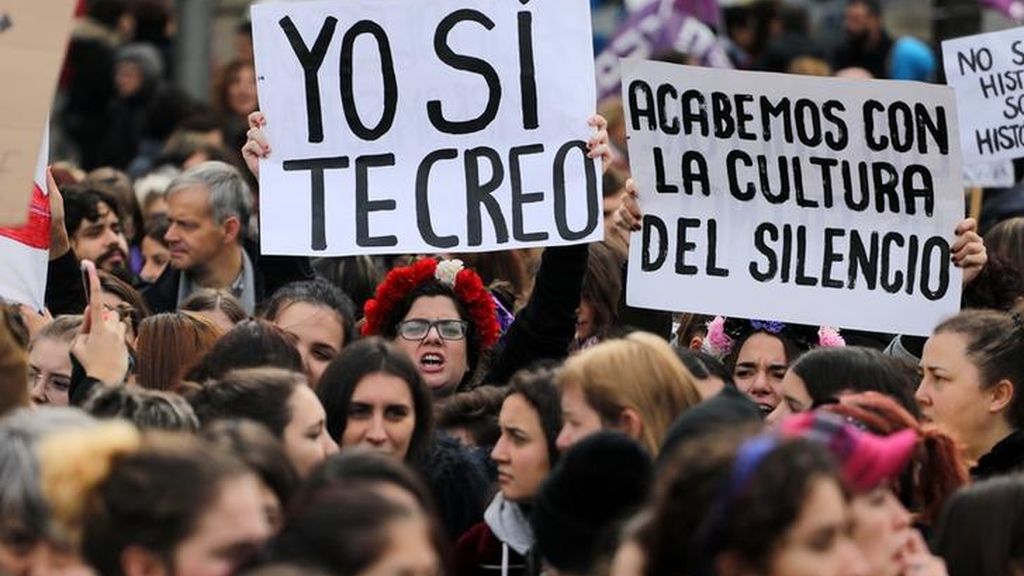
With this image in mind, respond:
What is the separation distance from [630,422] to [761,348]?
2.01m

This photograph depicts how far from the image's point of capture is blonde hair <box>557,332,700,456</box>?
617 cm

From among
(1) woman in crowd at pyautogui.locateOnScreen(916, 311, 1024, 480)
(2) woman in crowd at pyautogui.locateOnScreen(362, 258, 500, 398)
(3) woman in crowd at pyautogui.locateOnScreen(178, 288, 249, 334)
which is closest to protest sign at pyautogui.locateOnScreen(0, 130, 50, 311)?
(3) woman in crowd at pyautogui.locateOnScreen(178, 288, 249, 334)

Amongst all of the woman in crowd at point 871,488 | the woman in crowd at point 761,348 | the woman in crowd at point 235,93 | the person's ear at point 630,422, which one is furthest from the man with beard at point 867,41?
the woman in crowd at point 871,488

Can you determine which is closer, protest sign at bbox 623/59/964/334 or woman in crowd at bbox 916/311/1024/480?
woman in crowd at bbox 916/311/1024/480

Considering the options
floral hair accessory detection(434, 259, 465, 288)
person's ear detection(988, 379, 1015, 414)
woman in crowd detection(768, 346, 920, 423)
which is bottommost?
person's ear detection(988, 379, 1015, 414)

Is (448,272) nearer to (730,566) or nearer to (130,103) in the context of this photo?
(730,566)

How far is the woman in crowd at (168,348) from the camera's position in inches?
298

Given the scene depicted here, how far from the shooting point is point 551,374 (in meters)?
6.57

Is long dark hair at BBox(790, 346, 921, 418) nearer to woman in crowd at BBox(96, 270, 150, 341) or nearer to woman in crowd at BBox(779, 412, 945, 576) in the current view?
woman in crowd at BBox(779, 412, 945, 576)

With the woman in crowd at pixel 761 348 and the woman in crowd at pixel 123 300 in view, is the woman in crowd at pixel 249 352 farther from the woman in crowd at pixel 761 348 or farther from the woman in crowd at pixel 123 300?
the woman in crowd at pixel 761 348

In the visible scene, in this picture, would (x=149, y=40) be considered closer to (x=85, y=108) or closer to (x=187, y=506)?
(x=85, y=108)

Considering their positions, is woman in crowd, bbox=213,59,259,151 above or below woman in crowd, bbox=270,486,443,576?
above

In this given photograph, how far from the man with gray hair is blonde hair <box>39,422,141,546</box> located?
504cm

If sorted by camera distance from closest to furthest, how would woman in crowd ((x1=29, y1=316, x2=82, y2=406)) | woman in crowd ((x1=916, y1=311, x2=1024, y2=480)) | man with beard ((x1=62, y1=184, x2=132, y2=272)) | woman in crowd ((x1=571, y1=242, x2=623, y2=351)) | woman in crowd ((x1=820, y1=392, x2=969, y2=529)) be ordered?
1. woman in crowd ((x1=820, y1=392, x2=969, y2=529))
2. woman in crowd ((x1=916, y1=311, x2=1024, y2=480))
3. woman in crowd ((x1=29, y1=316, x2=82, y2=406))
4. woman in crowd ((x1=571, y1=242, x2=623, y2=351))
5. man with beard ((x1=62, y1=184, x2=132, y2=272))
